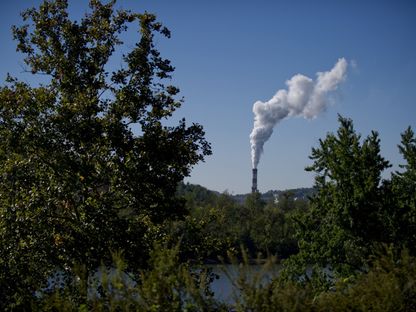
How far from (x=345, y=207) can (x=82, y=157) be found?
13392 mm

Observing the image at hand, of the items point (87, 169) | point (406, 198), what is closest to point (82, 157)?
point (87, 169)

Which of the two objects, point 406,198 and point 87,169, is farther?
point 406,198

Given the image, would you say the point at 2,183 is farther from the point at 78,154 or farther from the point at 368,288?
the point at 368,288

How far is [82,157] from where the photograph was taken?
37.4 ft

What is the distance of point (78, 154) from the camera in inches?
454

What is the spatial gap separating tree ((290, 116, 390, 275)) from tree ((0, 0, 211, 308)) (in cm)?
1027

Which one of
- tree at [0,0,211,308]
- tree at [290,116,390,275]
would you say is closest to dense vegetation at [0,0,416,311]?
tree at [0,0,211,308]

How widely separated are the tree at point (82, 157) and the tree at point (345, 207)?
10269 mm

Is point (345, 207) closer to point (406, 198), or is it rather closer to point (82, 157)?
point (406, 198)

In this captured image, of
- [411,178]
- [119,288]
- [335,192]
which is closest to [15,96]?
[119,288]

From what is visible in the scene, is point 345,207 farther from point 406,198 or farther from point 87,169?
point 87,169

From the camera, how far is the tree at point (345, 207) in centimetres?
2055

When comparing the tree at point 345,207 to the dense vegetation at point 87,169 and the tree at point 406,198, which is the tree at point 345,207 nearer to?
the tree at point 406,198

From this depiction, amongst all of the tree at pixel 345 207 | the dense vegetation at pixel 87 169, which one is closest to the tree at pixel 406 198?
the tree at pixel 345 207
